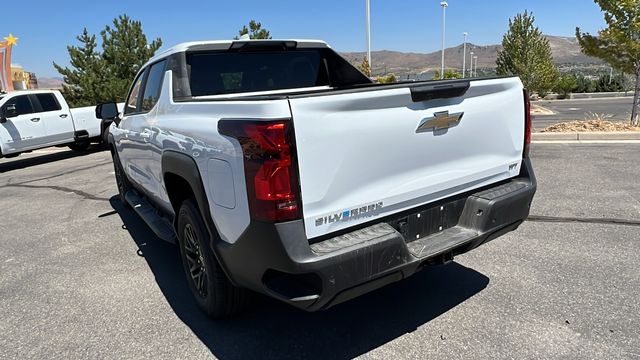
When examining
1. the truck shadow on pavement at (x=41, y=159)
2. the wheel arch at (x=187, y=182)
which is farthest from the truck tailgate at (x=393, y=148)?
the truck shadow on pavement at (x=41, y=159)

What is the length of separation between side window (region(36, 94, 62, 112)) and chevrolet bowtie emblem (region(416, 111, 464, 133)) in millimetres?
12574

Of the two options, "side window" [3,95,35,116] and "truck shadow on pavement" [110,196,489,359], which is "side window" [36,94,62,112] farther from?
"truck shadow on pavement" [110,196,489,359]

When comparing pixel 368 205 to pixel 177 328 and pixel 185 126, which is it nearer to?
pixel 185 126

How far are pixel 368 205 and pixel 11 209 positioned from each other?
6950mm

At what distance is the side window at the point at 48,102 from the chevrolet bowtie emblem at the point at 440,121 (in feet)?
41.3

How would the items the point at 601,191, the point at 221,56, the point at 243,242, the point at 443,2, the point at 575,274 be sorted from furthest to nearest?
the point at 443,2
the point at 601,191
the point at 221,56
the point at 575,274
the point at 243,242

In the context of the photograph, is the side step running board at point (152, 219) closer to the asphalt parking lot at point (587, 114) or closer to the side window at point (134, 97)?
the side window at point (134, 97)

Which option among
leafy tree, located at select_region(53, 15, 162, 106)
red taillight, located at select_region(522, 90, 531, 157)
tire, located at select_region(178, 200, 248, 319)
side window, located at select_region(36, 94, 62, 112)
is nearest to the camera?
tire, located at select_region(178, 200, 248, 319)

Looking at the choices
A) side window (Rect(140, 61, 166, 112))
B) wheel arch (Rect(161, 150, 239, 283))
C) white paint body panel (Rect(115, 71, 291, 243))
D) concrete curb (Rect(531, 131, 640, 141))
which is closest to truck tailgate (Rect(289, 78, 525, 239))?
white paint body panel (Rect(115, 71, 291, 243))

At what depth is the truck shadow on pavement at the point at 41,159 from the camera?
1278 centimetres

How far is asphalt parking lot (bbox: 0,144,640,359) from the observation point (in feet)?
9.34

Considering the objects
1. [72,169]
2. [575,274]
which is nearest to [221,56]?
[575,274]

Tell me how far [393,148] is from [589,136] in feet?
28.8

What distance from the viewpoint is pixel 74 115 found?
12672mm
